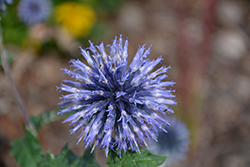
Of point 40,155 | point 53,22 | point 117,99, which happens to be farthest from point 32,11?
point 117,99

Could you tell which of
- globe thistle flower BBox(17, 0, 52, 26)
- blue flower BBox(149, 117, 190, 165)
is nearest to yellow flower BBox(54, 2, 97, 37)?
globe thistle flower BBox(17, 0, 52, 26)

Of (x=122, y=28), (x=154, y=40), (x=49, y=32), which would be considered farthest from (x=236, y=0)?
(x=49, y=32)

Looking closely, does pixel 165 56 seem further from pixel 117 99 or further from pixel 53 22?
pixel 117 99

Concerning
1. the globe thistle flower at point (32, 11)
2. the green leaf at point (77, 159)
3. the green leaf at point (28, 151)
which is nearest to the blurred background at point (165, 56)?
the globe thistle flower at point (32, 11)

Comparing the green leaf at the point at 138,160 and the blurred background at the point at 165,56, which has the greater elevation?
the blurred background at the point at 165,56

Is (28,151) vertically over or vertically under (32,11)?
under

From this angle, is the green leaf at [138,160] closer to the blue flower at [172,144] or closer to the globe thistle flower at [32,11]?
the blue flower at [172,144]
